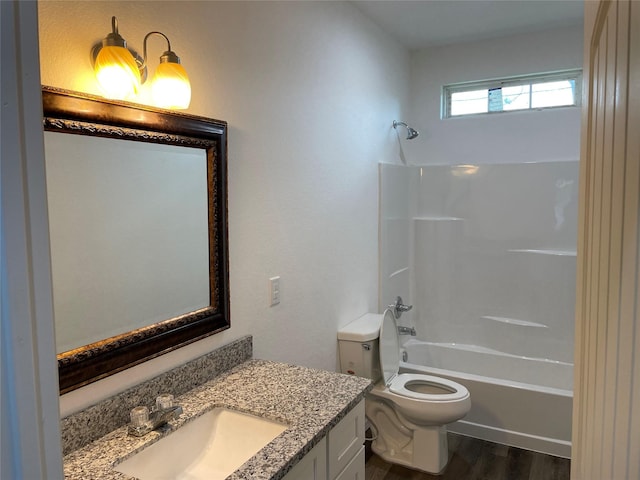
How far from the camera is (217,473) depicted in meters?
1.51

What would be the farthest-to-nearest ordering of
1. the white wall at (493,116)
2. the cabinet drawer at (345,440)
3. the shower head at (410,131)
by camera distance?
the shower head at (410,131) → the white wall at (493,116) → the cabinet drawer at (345,440)

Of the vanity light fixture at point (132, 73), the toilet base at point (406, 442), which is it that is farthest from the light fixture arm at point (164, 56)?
the toilet base at point (406, 442)

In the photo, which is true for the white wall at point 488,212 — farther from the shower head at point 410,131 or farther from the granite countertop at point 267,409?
the granite countertop at point 267,409

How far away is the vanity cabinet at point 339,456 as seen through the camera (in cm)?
147

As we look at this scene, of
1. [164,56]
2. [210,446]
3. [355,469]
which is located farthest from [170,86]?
[355,469]

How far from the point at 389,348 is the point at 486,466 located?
33.9 inches

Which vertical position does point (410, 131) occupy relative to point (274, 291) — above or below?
above

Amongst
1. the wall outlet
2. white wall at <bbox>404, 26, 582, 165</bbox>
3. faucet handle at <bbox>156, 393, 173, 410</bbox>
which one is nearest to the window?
white wall at <bbox>404, 26, 582, 165</bbox>

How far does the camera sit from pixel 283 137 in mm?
2236

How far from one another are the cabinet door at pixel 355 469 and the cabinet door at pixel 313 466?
0.52 ft

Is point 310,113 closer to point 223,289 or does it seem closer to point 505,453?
point 223,289

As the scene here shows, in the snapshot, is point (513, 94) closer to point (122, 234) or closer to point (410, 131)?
point (410, 131)

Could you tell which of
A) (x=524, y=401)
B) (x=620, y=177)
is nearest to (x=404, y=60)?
(x=524, y=401)

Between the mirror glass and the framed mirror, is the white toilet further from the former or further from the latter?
the mirror glass
